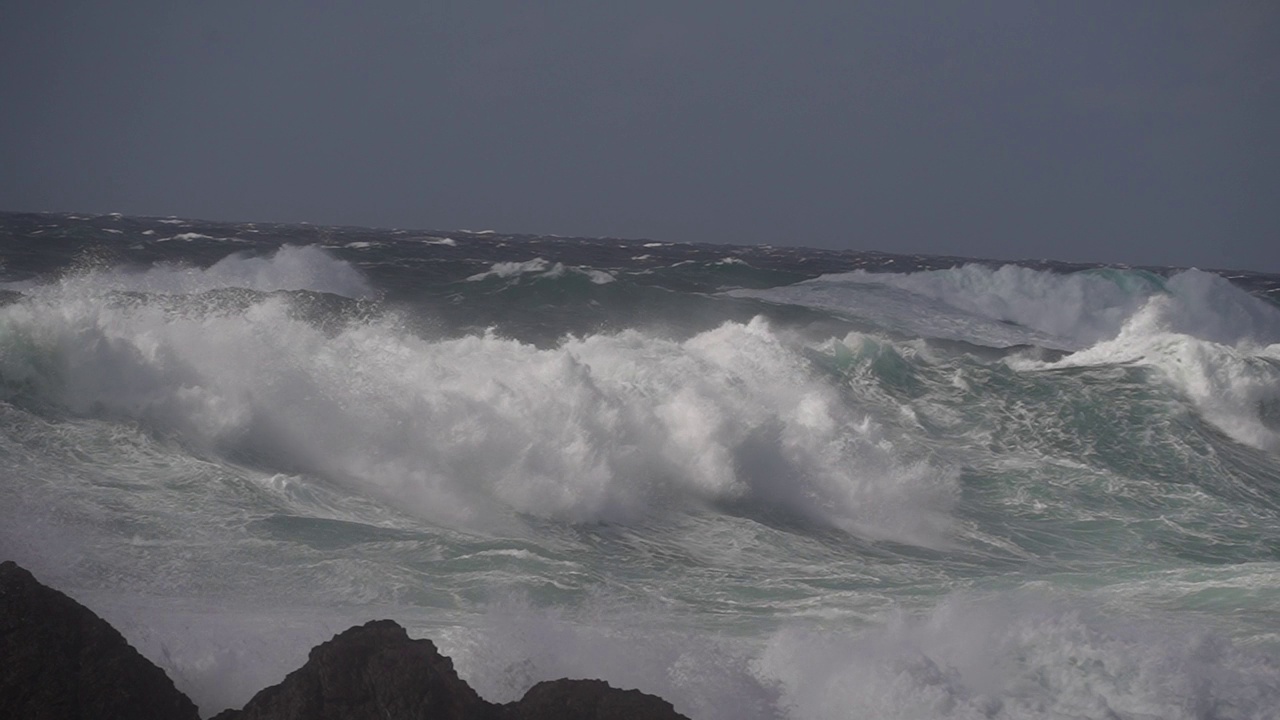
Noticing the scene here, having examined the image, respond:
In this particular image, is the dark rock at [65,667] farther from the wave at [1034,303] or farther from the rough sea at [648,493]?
the wave at [1034,303]

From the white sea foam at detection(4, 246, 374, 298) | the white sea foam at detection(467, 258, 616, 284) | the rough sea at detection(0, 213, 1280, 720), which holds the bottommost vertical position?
the rough sea at detection(0, 213, 1280, 720)

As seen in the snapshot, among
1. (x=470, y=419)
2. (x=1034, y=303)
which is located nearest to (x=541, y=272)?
(x=470, y=419)

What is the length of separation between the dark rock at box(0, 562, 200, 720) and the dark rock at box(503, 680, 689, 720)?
1.53m

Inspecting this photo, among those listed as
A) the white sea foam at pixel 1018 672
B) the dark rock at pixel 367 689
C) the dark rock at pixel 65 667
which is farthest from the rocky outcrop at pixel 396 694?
the white sea foam at pixel 1018 672

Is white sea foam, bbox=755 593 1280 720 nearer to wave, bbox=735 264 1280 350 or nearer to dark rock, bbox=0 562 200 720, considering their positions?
dark rock, bbox=0 562 200 720

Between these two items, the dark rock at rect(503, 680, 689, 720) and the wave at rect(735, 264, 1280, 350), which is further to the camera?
the wave at rect(735, 264, 1280, 350)

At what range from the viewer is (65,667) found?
16.8ft

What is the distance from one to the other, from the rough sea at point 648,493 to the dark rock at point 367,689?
946 millimetres

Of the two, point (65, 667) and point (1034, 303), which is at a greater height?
point (1034, 303)

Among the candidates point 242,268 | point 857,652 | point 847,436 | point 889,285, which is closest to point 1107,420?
point 847,436

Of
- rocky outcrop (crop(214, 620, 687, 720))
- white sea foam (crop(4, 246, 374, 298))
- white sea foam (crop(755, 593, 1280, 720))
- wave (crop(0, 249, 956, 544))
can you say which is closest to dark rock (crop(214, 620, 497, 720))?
→ rocky outcrop (crop(214, 620, 687, 720))

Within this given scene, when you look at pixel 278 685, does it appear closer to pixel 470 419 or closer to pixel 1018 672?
pixel 1018 672

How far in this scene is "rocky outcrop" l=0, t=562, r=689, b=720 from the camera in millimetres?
5031

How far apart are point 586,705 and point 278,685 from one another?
1317 millimetres
